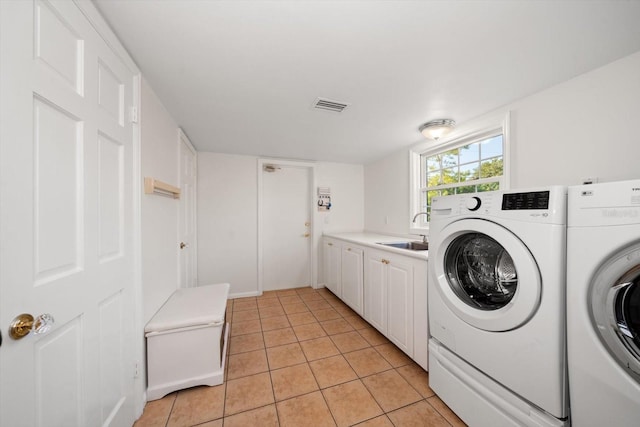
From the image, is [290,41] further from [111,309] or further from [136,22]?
[111,309]

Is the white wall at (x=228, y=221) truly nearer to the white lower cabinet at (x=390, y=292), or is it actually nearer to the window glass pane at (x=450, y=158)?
the white lower cabinet at (x=390, y=292)

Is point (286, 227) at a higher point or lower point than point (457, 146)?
lower

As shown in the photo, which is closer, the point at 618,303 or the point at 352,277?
the point at 618,303

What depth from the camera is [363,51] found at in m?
1.21

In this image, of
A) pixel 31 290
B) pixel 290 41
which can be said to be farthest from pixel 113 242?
pixel 290 41

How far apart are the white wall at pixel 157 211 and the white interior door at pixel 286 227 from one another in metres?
1.51

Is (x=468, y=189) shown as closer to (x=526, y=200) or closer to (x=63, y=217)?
(x=526, y=200)

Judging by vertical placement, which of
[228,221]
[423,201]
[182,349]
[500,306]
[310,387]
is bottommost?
[310,387]

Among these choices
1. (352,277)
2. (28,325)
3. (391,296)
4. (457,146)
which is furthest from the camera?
(352,277)

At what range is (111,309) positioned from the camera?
1098mm

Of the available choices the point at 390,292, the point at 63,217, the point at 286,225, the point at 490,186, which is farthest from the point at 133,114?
the point at 490,186

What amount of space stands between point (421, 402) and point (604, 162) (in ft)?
6.05

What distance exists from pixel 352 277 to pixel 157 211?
201 cm

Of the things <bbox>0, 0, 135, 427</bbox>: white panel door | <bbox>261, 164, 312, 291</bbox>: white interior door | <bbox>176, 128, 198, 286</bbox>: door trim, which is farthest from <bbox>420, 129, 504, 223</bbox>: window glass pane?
<bbox>176, 128, 198, 286</bbox>: door trim
